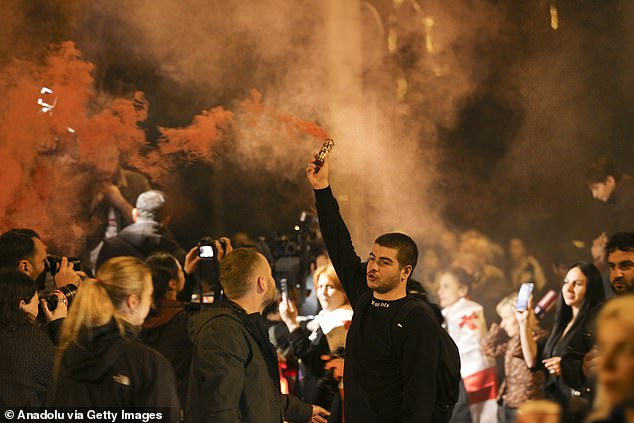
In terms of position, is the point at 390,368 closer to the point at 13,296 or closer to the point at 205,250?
the point at 13,296

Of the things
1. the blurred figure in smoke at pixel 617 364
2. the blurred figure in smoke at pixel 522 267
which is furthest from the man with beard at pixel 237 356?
the blurred figure in smoke at pixel 522 267

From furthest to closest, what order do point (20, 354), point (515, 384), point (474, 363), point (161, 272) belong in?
1. point (474, 363)
2. point (515, 384)
3. point (161, 272)
4. point (20, 354)

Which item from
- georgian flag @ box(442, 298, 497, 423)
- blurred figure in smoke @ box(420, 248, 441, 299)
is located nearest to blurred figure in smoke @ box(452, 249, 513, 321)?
blurred figure in smoke @ box(420, 248, 441, 299)

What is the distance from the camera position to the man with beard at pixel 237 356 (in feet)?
9.70

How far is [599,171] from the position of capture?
24.8 feet

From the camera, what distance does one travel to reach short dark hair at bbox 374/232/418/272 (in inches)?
132

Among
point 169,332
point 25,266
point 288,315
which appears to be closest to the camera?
point 169,332

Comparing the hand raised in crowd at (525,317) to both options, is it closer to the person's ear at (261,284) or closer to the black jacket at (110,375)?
the person's ear at (261,284)

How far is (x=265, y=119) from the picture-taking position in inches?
306

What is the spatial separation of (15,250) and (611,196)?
5339mm

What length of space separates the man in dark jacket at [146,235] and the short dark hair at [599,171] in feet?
12.1

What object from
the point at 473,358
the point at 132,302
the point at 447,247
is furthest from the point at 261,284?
the point at 447,247

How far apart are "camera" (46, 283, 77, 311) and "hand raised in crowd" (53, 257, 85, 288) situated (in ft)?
0.74

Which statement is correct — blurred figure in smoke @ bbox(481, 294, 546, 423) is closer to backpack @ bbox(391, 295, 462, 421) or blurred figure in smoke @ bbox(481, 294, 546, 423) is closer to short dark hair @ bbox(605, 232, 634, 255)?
short dark hair @ bbox(605, 232, 634, 255)
